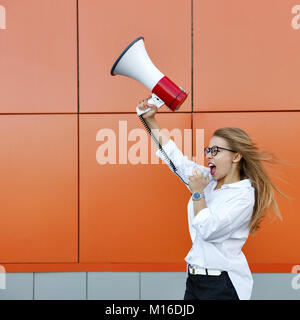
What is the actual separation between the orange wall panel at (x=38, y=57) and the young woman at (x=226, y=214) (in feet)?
5.33

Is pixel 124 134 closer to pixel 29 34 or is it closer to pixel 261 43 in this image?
pixel 29 34

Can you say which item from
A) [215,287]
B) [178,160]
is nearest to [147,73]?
[178,160]

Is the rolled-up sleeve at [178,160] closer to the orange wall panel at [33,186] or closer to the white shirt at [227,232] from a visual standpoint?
the white shirt at [227,232]

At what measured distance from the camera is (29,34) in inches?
121

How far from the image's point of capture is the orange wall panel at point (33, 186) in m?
3.10

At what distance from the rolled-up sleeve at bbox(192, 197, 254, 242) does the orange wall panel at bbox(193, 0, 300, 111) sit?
1.39 m

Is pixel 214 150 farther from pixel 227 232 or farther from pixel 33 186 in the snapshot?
pixel 33 186

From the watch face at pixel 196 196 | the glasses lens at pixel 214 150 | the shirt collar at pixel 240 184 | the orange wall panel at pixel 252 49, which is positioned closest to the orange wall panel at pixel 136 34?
the orange wall panel at pixel 252 49

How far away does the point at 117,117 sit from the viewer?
3.10 m

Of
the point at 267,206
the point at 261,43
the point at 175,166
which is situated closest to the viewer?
the point at 267,206

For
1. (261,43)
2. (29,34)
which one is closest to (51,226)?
(29,34)

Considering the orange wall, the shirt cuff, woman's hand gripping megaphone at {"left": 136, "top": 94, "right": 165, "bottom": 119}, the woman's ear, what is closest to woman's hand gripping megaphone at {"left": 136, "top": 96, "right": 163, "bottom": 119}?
woman's hand gripping megaphone at {"left": 136, "top": 94, "right": 165, "bottom": 119}

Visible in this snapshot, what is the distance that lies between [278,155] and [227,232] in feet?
4.82

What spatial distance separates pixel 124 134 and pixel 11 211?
1.25 m
